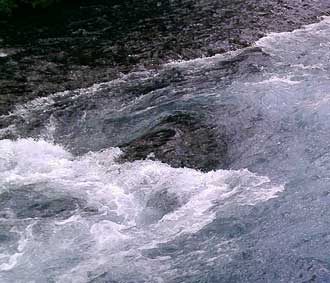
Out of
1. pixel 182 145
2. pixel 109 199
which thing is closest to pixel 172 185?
pixel 109 199

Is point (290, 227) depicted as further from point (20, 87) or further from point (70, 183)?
point (20, 87)

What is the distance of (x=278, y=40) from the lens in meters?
16.6

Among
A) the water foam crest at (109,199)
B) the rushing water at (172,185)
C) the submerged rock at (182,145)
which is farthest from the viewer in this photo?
the submerged rock at (182,145)

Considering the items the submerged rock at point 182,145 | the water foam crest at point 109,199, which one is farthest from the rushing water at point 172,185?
the submerged rock at point 182,145

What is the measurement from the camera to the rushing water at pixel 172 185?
8.66 metres

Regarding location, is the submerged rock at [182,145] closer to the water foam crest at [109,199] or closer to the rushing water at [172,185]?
the rushing water at [172,185]

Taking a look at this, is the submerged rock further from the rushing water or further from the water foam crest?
the water foam crest

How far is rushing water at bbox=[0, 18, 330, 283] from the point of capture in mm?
8656

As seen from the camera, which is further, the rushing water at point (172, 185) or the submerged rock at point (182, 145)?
the submerged rock at point (182, 145)

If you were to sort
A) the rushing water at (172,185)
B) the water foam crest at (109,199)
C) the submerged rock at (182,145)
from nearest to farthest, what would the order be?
the rushing water at (172,185)
the water foam crest at (109,199)
the submerged rock at (182,145)

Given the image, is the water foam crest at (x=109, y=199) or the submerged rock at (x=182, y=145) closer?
the water foam crest at (x=109, y=199)

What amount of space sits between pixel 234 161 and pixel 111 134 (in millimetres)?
2774

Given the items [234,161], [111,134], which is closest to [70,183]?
[111,134]

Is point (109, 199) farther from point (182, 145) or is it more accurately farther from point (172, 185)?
point (182, 145)
